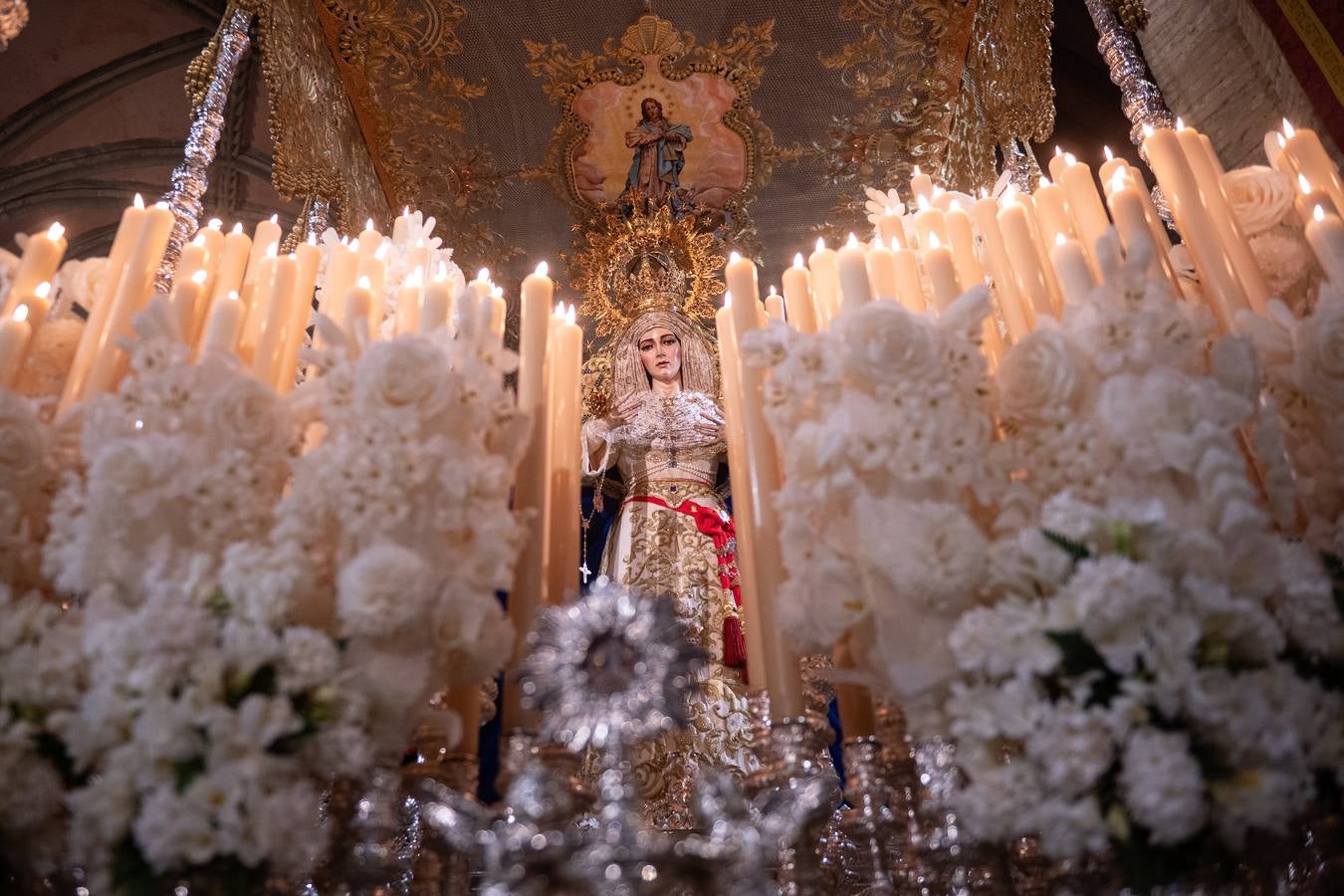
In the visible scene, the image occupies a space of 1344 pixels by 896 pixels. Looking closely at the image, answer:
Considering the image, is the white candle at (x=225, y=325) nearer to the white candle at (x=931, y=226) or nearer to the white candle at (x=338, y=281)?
the white candle at (x=338, y=281)

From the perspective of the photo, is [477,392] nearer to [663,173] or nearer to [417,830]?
[417,830]

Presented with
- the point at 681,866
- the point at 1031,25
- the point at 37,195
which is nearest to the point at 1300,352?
the point at 681,866

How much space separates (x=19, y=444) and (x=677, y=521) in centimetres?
226

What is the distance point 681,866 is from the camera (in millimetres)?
1140

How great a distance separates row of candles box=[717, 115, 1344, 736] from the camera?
63.9 inches

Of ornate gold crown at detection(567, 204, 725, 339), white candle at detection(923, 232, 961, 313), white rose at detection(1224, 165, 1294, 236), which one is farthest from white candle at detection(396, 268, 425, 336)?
ornate gold crown at detection(567, 204, 725, 339)

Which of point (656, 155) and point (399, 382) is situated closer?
point (399, 382)

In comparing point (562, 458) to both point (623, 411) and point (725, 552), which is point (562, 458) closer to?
point (725, 552)

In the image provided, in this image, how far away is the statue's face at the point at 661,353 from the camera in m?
4.00

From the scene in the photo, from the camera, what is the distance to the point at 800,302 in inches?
74.9

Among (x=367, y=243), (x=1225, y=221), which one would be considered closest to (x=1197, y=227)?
(x=1225, y=221)

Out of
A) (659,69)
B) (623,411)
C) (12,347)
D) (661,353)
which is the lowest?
(12,347)

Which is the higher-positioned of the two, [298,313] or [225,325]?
[298,313]

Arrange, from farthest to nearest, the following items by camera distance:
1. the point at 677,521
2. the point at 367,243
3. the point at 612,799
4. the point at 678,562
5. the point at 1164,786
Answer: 1. the point at 677,521
2. the point at 678,562
3. the point at 367,243
4. the point at 612,799
5. the point at 1164,786
